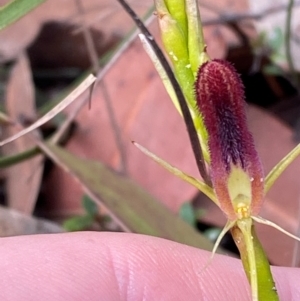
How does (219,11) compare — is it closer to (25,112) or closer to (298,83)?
(298,83)

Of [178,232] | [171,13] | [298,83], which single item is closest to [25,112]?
[178,232]

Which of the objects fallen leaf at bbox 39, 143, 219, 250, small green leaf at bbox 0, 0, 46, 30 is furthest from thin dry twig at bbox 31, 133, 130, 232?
small green leaf at bbox 0, 0, 46, 30

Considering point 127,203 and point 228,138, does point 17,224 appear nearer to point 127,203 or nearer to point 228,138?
point 127,203

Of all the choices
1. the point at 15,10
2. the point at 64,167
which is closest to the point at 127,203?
the point at 64,167

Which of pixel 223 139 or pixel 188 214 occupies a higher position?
pixel 223 139

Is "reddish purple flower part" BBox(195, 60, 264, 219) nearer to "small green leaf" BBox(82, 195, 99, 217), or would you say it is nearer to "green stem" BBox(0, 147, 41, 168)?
"green stem" BBox(0, 147, 41, 168)
